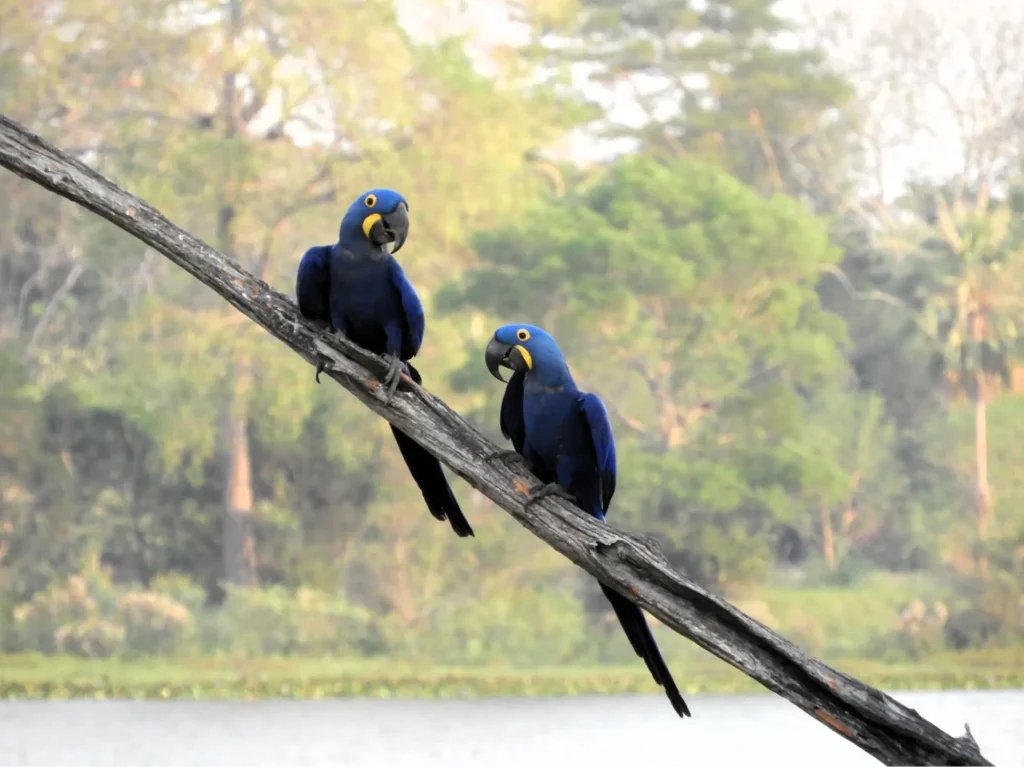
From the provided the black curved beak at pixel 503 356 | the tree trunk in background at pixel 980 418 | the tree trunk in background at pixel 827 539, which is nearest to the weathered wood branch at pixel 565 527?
the black curved beak at pixel 503 356

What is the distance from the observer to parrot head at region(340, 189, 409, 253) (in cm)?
281

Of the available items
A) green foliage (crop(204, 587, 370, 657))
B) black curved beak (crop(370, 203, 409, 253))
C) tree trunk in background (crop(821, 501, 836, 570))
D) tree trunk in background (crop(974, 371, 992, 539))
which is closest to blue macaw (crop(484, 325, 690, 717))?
black curved beak (crop(370, 203, 409, 253))

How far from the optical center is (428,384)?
10.1 metres

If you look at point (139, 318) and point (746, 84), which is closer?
point (139, 318)

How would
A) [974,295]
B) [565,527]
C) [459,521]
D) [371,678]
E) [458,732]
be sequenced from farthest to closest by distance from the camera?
[974,295]
[371,678]
[458,732]
[459,521]
[565,527]

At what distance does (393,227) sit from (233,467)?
7830mm

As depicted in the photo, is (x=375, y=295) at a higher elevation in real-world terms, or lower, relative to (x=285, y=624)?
higher

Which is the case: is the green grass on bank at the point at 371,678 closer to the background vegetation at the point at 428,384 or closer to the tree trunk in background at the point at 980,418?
the background vegetation at the point at 428,384

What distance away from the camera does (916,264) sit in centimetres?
1098

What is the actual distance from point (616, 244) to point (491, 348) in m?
7.13

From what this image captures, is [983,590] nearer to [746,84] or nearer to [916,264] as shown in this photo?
[916,264]

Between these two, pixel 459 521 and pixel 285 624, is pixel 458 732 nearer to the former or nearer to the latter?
pixel 285 624

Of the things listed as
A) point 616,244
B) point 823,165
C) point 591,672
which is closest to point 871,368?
point 823,165

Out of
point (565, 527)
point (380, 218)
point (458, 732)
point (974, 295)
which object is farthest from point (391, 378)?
point (974, 295)
